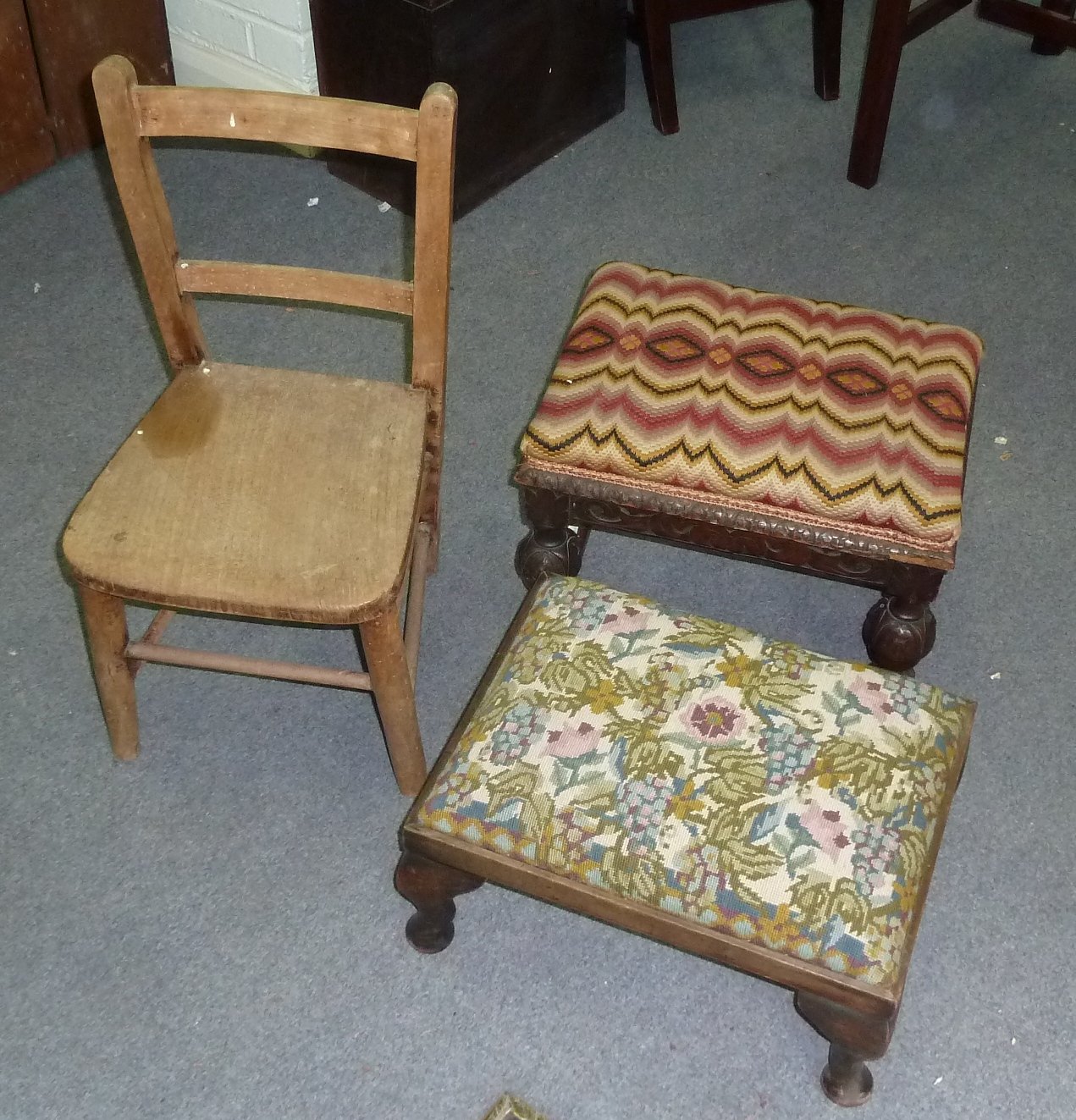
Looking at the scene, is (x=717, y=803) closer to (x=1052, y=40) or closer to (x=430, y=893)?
(x=430, y=893)

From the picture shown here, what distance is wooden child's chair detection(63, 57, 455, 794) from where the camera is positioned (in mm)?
1417

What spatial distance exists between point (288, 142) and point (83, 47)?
1585 millimetres

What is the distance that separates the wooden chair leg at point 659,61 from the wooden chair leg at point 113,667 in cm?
191

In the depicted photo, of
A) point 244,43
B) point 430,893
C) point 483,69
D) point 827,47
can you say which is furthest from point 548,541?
point 827,47

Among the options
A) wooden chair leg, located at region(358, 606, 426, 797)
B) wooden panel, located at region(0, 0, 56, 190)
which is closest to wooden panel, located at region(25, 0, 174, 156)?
wooden panel, located at region(0, 0, 56, 190)

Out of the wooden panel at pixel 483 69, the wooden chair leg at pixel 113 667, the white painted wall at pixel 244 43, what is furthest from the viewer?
the white painted wall at pixel 244 43

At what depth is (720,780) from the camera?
4.40 ft

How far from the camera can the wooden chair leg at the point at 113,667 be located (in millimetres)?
1538

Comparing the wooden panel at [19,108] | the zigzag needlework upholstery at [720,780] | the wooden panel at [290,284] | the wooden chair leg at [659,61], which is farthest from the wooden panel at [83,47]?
the zigzag needlework upholstery at [720,780]

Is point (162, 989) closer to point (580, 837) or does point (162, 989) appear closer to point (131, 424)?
point (580, 837)

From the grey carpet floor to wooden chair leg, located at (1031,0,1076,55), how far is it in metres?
0.49

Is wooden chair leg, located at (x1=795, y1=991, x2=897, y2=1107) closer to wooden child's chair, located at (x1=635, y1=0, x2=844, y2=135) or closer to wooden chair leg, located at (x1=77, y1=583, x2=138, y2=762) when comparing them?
wooden chair leg, located at (x1=77, y1=583, x2=138, y2=762)

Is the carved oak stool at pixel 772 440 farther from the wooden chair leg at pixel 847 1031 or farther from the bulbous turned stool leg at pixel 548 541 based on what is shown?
the wooden chair leg at pixel 847 1031

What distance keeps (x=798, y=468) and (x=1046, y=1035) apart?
0.74 metres
